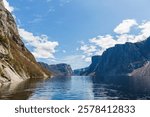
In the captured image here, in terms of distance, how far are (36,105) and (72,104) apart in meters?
3.15

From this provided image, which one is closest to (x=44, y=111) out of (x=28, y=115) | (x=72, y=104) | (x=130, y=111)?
(x=28, y=115)

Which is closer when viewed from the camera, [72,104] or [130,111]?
[130,111]

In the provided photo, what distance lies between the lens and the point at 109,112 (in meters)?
25.2

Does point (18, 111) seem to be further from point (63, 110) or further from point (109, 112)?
point (109, 112)

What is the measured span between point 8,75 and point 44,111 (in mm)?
119317

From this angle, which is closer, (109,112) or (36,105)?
(109,112)

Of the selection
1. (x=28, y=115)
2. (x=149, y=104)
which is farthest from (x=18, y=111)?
(x=149, y=104)

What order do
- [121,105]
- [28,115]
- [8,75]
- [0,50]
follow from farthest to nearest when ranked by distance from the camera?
[0,50], [8,75], [121,105], [28,115]

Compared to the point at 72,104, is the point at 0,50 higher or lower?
higher

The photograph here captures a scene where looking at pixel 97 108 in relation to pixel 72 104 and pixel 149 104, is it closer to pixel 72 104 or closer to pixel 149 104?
pixel 72 104

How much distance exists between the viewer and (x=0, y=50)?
6191 inches

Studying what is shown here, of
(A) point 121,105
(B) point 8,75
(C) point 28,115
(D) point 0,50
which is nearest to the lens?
(C) point 28,115

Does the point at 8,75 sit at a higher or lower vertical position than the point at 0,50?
lower

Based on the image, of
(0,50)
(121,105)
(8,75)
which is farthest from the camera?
(0,50)
